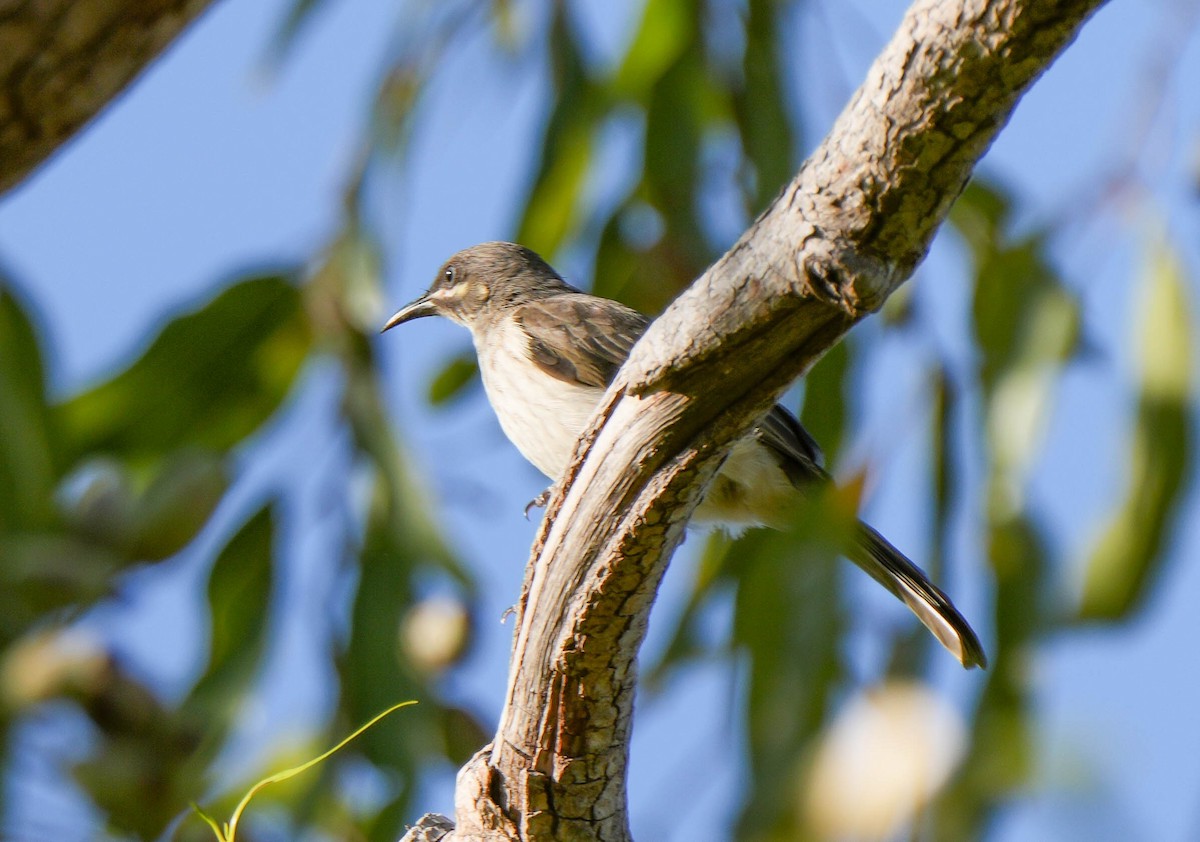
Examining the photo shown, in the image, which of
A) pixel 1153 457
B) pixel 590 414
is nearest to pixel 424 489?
pixel 590 414

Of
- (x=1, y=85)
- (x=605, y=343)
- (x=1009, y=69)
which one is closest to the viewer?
(x=1009, y=69)

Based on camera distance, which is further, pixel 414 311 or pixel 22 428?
pixel 414 311

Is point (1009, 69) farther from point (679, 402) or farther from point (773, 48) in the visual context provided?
point (773, 48)

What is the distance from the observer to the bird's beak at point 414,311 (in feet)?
17.1

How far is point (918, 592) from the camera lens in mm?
3756

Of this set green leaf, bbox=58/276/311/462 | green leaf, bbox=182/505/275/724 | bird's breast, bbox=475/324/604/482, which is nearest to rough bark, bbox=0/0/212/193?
green leaf, bbox=58/276/311/462

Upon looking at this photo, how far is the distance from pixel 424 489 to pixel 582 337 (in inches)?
44.9

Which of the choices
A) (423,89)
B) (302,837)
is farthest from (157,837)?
(423,89)

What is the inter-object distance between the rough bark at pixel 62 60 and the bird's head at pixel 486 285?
1333 millimetres

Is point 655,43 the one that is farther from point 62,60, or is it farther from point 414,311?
point 62,60

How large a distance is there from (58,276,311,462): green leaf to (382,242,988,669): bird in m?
0.88

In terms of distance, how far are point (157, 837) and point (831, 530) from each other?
2.21m

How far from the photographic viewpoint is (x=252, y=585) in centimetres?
512

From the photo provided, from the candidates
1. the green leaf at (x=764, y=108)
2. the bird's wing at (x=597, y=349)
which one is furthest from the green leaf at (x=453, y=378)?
the green leaf at (x=764, y=108)
